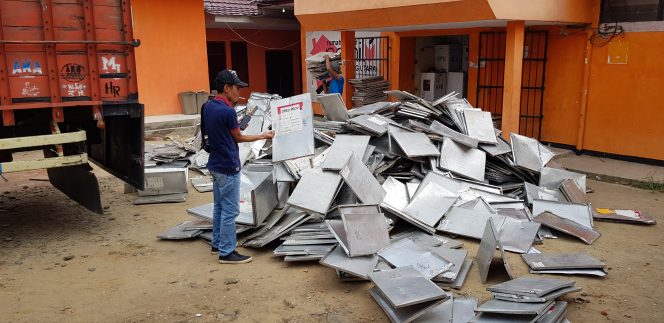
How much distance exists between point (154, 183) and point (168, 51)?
745 cm

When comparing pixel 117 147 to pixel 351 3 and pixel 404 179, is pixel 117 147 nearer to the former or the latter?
pixel 404 179

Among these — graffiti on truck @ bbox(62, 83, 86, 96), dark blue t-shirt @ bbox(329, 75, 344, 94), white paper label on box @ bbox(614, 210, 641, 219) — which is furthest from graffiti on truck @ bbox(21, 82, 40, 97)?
white paper label on box @ bbox(614, 210, 641, 219)

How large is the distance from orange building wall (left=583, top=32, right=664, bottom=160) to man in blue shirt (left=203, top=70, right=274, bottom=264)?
7.46 metres

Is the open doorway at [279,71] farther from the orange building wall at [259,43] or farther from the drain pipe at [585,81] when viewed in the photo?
the drain pipe at [585,81]

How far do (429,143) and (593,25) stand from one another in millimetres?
5042

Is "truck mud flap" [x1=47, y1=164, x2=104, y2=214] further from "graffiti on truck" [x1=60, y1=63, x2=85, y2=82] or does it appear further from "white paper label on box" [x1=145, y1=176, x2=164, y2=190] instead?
"graffiti on truck" [x1=60, y1=63, x2=85, y2=82]

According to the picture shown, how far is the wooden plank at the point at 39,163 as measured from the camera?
5.60 metres

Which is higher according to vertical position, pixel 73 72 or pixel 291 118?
pixel 73 72

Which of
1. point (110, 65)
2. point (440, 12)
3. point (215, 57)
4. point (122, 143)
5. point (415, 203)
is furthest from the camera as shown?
point (215, 57)

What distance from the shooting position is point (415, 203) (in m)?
6.31

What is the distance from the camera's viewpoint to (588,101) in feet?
33.4

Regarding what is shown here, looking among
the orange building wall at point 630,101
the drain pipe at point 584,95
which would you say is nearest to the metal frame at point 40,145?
the drain pipe at point 584,95

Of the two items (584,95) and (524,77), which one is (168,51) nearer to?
(524,77)

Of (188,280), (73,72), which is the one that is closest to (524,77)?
(188,280)
